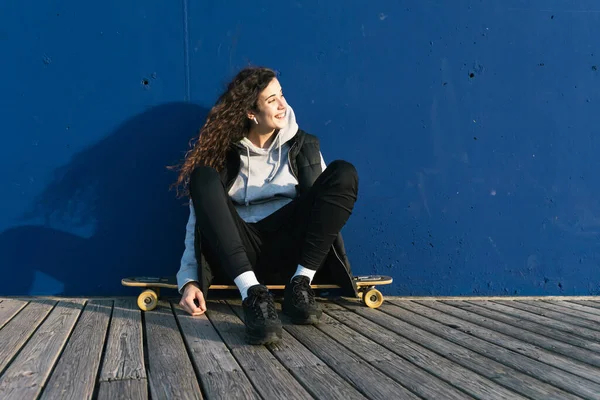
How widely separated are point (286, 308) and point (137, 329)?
549 millimetres

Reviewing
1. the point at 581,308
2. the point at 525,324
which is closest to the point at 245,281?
the point at 525,324

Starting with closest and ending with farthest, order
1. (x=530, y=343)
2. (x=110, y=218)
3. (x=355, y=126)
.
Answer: (x=530, y=343) < (x=110, y=218) < (x=355, y=126)

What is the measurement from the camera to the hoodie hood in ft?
7.93

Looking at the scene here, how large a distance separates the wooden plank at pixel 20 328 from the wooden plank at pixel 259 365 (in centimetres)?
64

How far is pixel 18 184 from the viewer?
251cm

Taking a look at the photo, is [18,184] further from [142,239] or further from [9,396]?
[9,396]

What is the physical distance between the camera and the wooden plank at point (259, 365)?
1329 millimetres

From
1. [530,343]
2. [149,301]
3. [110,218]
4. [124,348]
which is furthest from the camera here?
[110,218]

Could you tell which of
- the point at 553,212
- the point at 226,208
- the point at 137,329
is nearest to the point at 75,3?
the point at 226,208

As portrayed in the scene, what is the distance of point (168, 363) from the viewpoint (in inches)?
60.9

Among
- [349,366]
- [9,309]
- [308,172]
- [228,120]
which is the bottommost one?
[9,309]

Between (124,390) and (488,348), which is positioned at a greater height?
(488,348)

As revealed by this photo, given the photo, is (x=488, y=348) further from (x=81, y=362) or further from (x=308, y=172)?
(x=81, y=362)

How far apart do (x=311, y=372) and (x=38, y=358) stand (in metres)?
0.81
